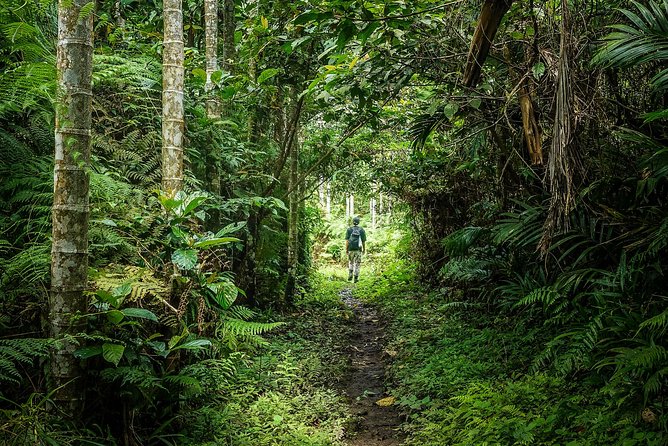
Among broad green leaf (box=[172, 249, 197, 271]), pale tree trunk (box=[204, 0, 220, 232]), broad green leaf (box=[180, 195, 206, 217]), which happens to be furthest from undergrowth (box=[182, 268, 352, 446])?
pale tree trunk (box=[204, 0, 220, 232])

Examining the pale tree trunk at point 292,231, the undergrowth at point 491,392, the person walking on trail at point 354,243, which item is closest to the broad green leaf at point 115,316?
the undergrowth at point 491,392

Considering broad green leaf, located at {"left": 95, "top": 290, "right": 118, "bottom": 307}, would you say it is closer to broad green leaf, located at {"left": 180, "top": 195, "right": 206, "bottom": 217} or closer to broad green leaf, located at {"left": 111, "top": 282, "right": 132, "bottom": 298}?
broad green leaf, located at {"left": 111, "top": 282, "right": 132, "bottom": 298}

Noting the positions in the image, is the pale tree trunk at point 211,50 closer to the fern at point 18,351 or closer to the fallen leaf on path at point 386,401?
→ the fern at point 18,351

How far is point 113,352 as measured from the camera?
2.95 m

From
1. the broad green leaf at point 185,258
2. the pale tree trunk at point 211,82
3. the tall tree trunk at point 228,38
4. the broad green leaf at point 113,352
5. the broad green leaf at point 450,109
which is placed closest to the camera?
the broad green leaf at point 113,352

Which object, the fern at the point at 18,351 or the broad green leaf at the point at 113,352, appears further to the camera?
the broad green leaf at the point at 113,352

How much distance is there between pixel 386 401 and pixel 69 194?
401cm

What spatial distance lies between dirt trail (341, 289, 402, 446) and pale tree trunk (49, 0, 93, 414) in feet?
8.64

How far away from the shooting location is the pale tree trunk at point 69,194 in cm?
297

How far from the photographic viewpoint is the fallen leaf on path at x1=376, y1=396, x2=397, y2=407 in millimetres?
5273

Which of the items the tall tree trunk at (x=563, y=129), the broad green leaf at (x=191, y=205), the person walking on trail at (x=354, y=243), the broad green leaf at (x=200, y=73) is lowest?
the person walking on trail at (x=354, y=243)

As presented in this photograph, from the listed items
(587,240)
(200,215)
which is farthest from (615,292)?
(200,215)

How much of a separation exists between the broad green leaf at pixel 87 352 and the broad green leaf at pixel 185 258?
83 cm

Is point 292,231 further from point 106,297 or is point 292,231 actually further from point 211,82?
point 106,297
